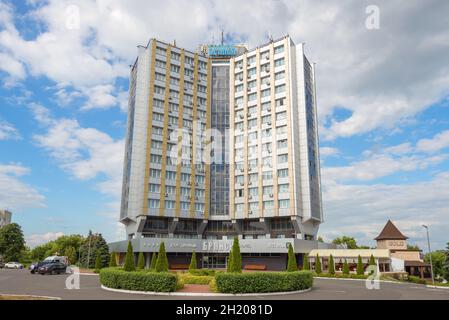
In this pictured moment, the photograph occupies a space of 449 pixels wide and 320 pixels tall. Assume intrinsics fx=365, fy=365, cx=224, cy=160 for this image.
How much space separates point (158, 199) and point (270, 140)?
2536 centimetres

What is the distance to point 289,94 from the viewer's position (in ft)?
242

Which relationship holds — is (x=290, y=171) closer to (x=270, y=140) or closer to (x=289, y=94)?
(x=270, y=140)

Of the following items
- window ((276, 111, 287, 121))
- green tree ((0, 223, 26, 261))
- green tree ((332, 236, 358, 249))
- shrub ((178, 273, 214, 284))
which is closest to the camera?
shrub ((178, 273, 214, 284))

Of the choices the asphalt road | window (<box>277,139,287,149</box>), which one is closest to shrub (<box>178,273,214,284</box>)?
the asphalt road

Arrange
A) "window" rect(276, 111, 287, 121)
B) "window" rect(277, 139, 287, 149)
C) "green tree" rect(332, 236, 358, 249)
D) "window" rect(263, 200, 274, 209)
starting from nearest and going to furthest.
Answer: "window" rect(263, 200, 274, 209) < "window" rect(277, 139, 287, 149) < "window" rect(276, 111, 287, 121) < "green tree" rect(332, 236, 358, 249)

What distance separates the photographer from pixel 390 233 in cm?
7675

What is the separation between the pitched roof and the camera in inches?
2963

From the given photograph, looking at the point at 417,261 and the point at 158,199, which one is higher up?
the point at 158,199

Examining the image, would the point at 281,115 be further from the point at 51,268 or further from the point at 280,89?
the point at 51,268

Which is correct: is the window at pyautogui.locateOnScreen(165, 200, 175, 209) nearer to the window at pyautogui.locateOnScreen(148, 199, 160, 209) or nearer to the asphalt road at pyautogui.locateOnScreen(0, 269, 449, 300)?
the window at pyautogui.locateOnScreen(148, 199, 160, 209)

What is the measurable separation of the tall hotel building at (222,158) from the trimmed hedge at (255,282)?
133ft

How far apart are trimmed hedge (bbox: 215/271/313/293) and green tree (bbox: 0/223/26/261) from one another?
88.4 m
